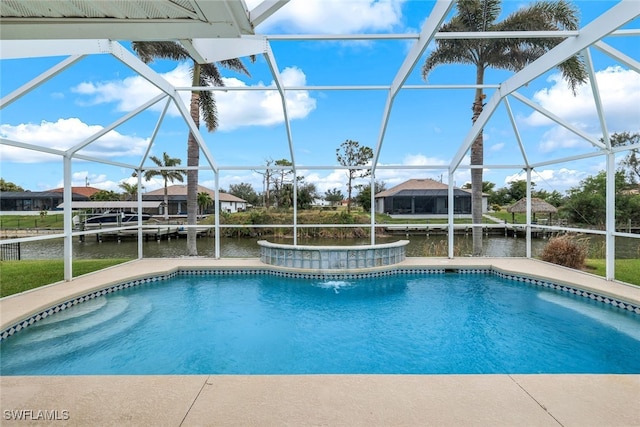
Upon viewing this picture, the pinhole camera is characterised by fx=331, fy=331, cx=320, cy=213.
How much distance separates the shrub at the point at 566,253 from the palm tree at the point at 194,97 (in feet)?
34.6

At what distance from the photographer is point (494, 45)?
10.2 metres

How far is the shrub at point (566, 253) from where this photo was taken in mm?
8539

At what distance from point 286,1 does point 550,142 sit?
14738mm

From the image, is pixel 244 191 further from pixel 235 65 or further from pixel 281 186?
pixel 235 65

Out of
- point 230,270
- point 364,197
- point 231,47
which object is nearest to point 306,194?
point 364,197

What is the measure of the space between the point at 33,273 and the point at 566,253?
1317cm

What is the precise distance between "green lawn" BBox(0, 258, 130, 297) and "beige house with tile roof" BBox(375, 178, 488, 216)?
23146 millimetres

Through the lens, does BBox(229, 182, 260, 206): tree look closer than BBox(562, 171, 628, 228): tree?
No

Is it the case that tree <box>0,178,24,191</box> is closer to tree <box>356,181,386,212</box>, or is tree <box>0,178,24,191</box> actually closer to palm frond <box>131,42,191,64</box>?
palm frond <box>131,42,191,64</box>

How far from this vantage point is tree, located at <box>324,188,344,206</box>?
3666 cm

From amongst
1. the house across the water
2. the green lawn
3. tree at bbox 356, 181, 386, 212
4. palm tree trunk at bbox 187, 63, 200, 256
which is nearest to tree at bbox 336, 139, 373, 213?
tree at bbox 356, 181, 386, 212

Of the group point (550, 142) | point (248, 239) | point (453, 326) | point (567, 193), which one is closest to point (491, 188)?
point (567, 193)

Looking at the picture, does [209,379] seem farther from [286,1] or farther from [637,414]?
[637,414]

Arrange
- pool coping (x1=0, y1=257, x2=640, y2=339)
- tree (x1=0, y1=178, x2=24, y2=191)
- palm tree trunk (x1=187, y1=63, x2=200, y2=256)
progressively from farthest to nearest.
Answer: tree (x1=0, y1=178, x2=24, y2=191), palm tree trunk (x1=187, y1=63, x2=200, y2=256), pool coping (x1=0, y1=257, x2=640, y2=339)
